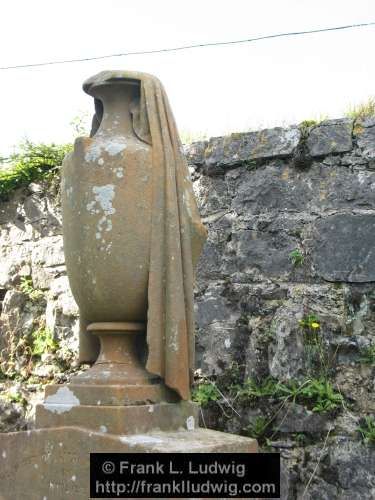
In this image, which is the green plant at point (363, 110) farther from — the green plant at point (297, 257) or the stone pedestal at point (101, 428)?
the stone pedestal at point (101, 428)

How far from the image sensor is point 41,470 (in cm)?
267

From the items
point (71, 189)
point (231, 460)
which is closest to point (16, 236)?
point (71, 189)

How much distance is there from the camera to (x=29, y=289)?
17.5 feet

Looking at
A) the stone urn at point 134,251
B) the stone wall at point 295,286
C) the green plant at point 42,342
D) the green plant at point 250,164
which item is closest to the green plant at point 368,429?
the stone wall at point 295,286

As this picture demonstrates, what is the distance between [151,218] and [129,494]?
3.74ft

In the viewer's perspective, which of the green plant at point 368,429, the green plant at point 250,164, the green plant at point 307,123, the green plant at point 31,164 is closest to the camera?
the green plant at point 368,429

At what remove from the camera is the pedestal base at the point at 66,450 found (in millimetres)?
2502

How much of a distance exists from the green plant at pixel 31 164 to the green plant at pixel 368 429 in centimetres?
318

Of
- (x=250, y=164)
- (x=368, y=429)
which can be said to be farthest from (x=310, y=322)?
(x=250, y=164)

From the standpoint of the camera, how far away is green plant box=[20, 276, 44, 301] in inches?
208

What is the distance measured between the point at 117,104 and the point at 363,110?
2066 millimetres

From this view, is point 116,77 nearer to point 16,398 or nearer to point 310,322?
point 310,322

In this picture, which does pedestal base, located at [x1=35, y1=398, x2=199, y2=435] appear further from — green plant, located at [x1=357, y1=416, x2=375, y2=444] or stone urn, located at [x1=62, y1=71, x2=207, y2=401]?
green plant, located at [x1=357, y1=416, x2=375, y2=444]

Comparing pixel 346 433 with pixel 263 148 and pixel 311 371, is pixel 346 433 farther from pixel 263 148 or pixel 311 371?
pixel 263 148
